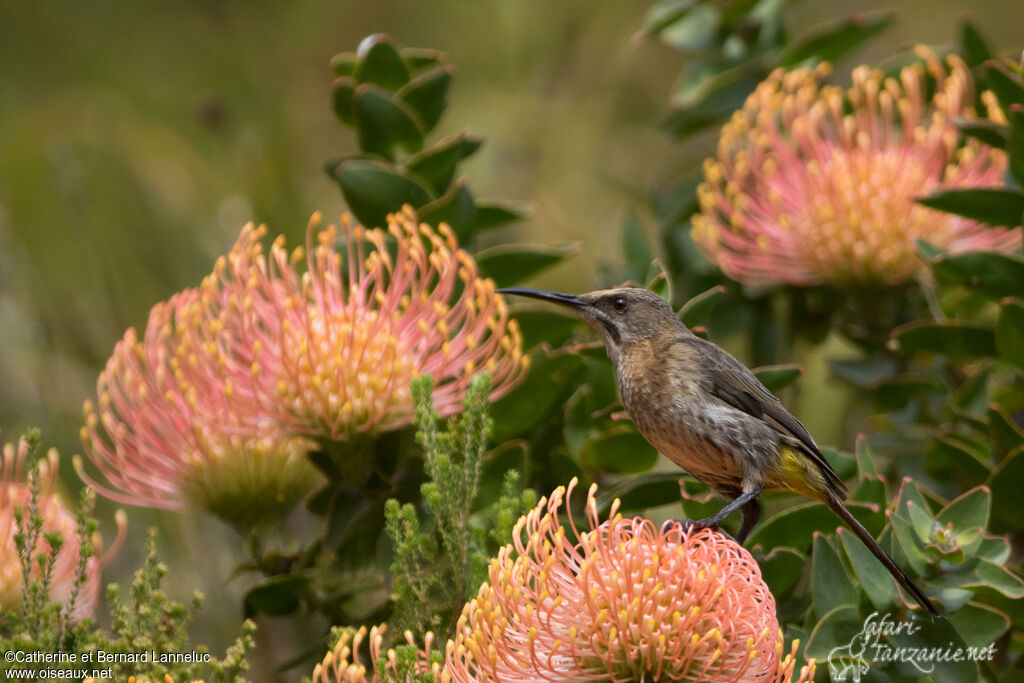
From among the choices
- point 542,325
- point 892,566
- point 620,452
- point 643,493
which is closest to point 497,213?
point 542,325

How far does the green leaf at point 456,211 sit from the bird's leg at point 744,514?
68 centimetres

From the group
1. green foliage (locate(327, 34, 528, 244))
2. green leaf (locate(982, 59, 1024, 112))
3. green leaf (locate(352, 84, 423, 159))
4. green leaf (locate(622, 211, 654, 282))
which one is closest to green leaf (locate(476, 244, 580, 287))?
green foliage (locate(327, 34, 528, 244))

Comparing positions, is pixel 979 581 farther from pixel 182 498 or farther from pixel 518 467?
pixel 182 498

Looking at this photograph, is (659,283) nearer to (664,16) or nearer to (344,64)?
(344,64)

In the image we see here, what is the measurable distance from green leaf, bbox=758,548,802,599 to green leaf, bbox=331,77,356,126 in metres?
1.03

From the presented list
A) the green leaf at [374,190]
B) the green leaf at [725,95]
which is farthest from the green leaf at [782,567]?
the green leaf at [725,95]

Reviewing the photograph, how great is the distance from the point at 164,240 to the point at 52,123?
94 cm

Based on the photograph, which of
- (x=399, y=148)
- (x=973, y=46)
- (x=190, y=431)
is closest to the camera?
(x=190, y=431)

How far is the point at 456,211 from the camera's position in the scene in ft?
6.31

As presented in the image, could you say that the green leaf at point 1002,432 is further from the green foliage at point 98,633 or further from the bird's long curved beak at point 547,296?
the green foliage at point 98,633

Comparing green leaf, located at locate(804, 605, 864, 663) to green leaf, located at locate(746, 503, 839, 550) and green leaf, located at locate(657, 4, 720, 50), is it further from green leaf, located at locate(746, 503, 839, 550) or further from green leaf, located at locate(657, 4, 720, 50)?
green leaf, located at locate(657, 4, 720, 50)

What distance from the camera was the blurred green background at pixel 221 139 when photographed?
283cm

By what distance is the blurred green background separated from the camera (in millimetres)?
2834

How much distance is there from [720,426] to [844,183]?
0.83m
